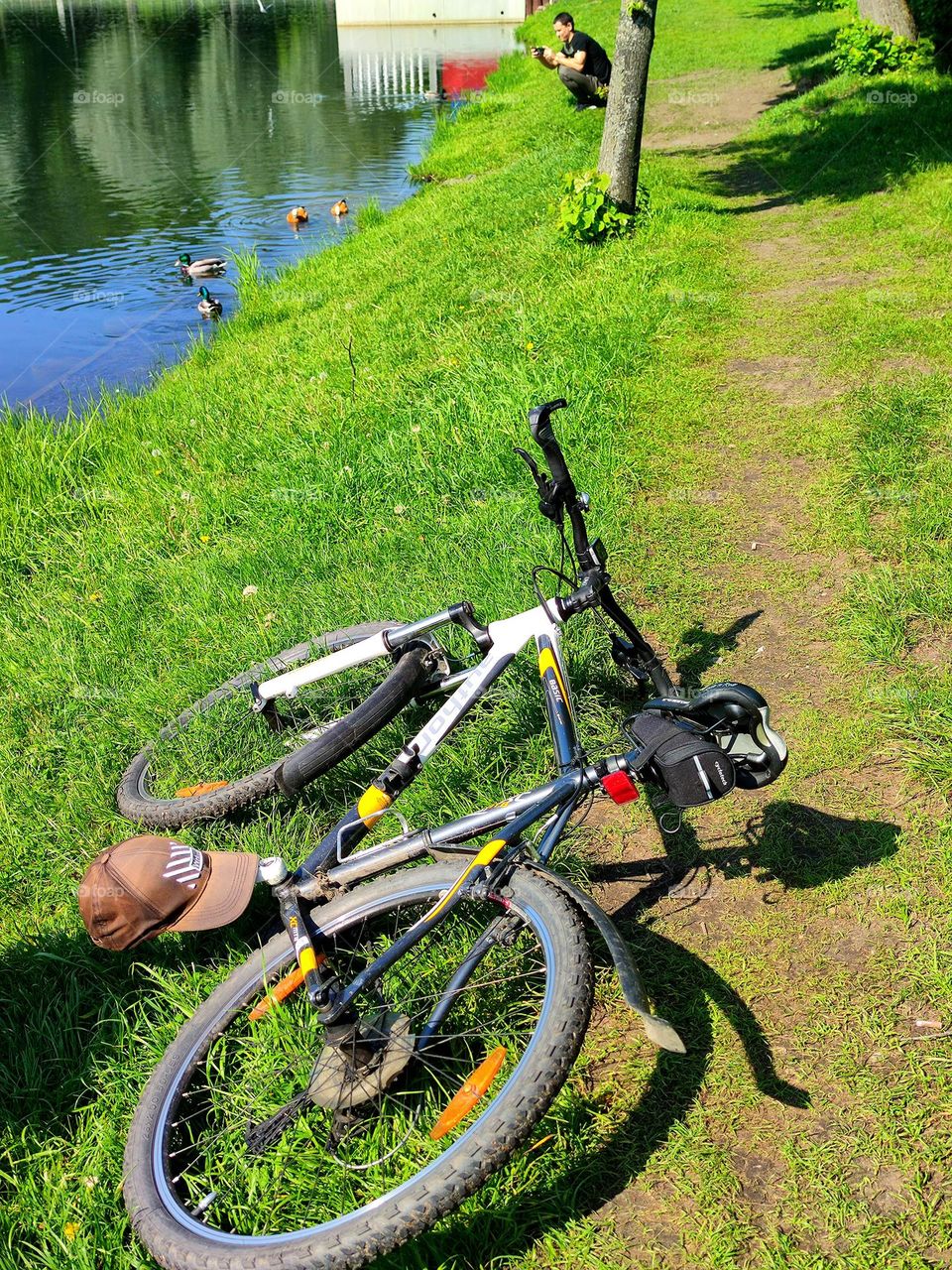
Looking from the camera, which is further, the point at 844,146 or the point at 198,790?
the point at 844,146

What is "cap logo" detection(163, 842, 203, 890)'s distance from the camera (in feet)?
10.7

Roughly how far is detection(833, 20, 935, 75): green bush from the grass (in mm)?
3604

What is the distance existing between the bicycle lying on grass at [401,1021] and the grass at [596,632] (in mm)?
271

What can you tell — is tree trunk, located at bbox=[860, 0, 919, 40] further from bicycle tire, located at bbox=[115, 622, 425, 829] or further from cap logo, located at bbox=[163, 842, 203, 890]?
cap logo, located at bbox=[163, 842, 203, 890]

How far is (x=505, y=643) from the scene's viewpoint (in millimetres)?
3506

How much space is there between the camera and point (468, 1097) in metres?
2.59

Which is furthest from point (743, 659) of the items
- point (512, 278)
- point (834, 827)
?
point (512, 278)

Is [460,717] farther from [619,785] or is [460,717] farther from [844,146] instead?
[844,146]

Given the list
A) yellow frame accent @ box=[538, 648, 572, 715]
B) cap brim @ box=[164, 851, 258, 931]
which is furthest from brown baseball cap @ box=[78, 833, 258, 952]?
yellow frame accent @ box=[538, 648, 572, 715]

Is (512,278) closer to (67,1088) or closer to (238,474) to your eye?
(238,474)

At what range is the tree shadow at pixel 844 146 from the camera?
11.4 metres

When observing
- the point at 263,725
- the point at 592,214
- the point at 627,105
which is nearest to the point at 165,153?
the point at 627,105

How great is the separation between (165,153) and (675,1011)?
21476 millimetres

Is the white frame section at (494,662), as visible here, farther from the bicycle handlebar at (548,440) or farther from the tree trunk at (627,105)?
the tree trunk at (627,105)
